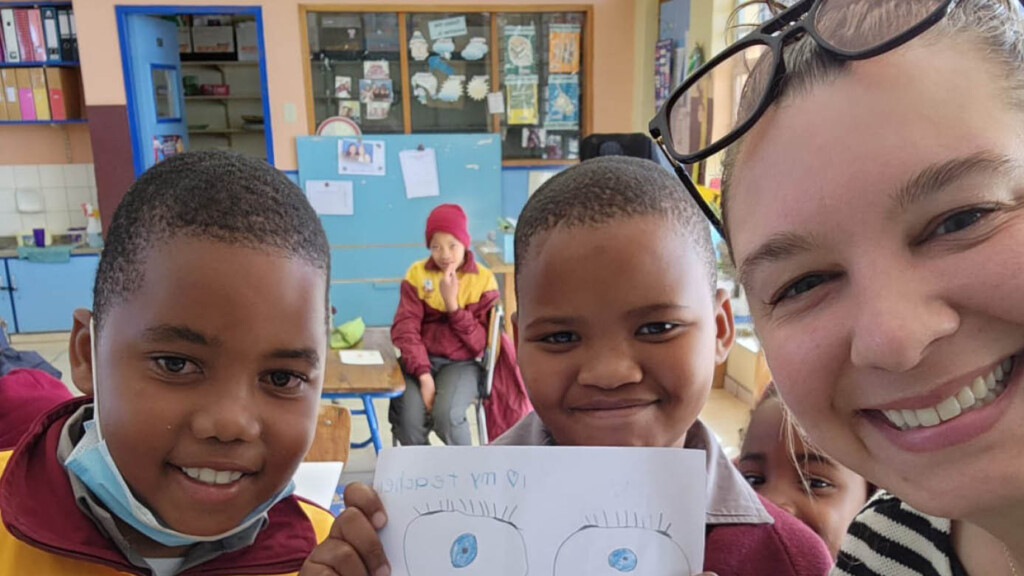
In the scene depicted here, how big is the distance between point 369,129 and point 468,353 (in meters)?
3.15

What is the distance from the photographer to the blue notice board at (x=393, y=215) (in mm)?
5777

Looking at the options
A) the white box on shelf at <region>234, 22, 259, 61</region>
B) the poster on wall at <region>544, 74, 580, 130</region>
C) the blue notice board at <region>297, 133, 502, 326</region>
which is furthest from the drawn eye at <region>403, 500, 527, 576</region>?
the white box on shelf at <region>234, 22, 259, 61</region>

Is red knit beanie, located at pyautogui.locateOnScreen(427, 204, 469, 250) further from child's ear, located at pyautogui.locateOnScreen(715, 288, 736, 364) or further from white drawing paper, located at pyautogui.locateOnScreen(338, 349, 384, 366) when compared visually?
child's ear, located at pyautogui.locateOnScreen(715, 288, 736, 364)

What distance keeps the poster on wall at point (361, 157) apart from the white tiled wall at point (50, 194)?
237cm

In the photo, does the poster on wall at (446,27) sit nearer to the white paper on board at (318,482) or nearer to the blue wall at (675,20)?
the blue wall at (675,20)

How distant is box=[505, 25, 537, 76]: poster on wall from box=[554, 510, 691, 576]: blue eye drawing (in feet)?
18.6

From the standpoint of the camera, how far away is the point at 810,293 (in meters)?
0.65

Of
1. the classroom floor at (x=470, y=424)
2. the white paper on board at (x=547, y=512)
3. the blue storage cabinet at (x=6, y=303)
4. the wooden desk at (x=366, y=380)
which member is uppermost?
the white paper on board at (x=547, y=512)

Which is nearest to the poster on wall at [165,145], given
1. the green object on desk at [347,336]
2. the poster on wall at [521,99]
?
Result: the poster on wall at [521,99]

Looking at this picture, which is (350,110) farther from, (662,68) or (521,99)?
(662,68)

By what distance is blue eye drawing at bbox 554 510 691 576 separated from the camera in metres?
0.79

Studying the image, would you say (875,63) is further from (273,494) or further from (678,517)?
(273,494)

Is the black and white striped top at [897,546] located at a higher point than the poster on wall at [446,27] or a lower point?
lower

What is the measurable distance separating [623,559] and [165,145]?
644 cm
